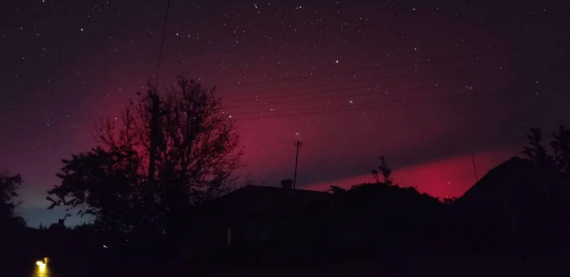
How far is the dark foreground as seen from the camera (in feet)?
62.7

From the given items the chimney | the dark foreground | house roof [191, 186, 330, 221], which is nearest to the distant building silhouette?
house roof [191, 186, 330, 221]

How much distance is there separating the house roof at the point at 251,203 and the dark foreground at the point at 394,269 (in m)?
7.95

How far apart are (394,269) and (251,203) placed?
47.2 feet

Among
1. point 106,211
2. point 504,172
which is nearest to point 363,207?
point 504,172

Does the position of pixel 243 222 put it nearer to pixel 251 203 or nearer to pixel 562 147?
pixel 251 203

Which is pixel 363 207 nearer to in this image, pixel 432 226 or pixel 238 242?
pixel 432 226

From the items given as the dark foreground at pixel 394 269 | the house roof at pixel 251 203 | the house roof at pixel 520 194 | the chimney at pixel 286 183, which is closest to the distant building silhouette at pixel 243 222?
the house roof at pixel 251 203

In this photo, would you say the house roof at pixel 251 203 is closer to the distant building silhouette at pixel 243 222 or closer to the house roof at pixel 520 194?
the distant building silhouette at pixel 243 222

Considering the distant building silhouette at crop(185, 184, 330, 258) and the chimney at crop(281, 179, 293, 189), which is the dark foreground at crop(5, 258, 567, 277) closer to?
the distant building silhouette at crop(185, 184, 330, 258)

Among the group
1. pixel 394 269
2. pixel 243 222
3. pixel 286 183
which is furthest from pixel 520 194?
pixel 286 183

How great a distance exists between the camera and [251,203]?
1351 inches

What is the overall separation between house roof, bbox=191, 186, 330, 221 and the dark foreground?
7954mm

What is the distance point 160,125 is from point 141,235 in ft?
17.0

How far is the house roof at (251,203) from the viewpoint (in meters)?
33.2
